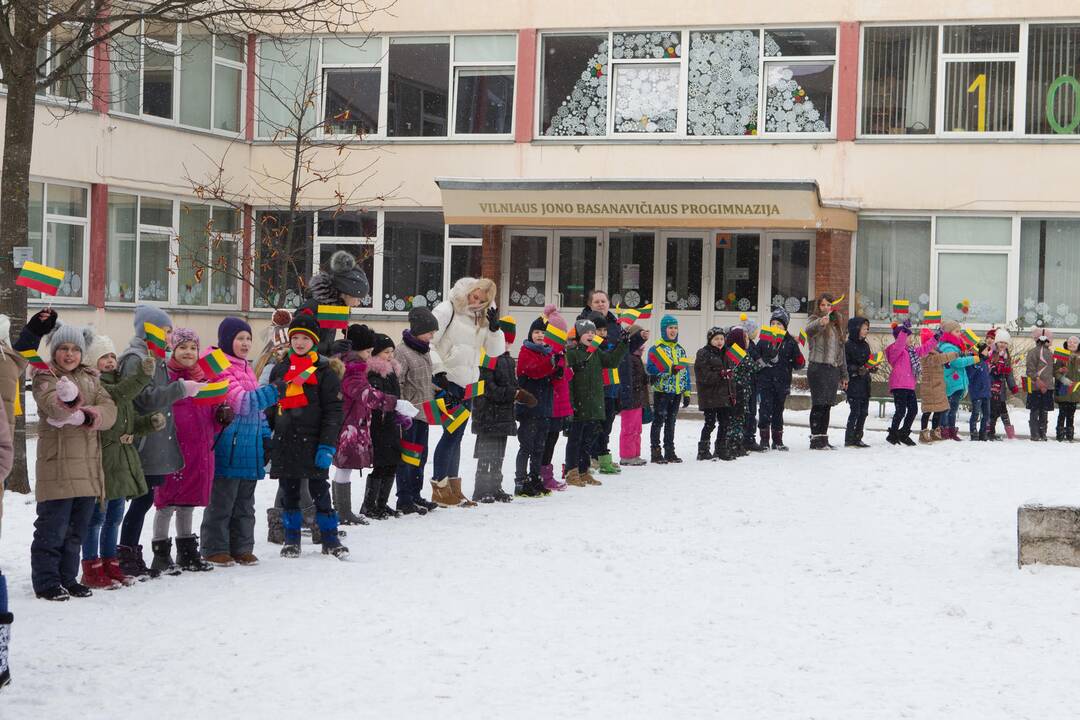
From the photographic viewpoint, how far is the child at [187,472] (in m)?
8.66

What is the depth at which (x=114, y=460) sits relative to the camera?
26.7 feet

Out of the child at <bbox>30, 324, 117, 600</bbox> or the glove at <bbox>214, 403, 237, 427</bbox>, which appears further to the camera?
the glove at <bbox>214, 403, 237, 427</bbox>

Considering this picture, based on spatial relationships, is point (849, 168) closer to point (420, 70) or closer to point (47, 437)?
point (420, 70)

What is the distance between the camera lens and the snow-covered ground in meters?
6.00

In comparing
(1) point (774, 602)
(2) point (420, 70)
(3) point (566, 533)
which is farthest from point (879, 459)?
(2) point (420, 70)

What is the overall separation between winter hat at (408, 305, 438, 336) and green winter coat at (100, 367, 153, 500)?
3533 millimetres

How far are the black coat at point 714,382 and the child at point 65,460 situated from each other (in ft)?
30.1

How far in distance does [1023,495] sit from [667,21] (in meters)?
14.5

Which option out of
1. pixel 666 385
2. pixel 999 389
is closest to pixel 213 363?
pixel 666 385

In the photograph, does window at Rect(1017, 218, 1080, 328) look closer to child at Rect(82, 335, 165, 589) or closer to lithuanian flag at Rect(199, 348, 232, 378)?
lithuanian flag at Rect(199, 348, 232, 378)

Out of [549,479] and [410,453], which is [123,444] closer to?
[410,453]

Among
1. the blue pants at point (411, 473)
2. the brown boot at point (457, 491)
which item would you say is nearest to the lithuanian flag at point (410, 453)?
the blue pants at point (411, 473)

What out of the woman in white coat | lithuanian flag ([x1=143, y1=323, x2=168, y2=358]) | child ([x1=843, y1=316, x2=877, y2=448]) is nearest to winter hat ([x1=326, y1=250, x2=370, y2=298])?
the woman in white coat

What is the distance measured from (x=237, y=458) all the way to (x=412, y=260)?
17874 millimetres
